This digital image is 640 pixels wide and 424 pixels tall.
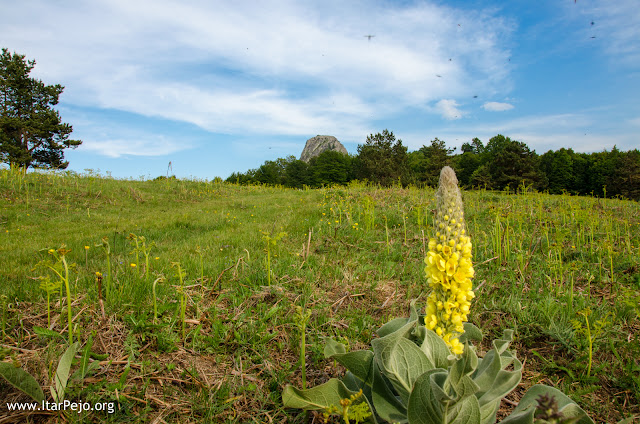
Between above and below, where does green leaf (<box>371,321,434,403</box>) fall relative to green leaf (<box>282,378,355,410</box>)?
above

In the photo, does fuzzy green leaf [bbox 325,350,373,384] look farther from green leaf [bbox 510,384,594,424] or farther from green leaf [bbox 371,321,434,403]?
green leaf [bbox 510,384,594,424]

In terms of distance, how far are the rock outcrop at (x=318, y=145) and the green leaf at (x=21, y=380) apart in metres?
136

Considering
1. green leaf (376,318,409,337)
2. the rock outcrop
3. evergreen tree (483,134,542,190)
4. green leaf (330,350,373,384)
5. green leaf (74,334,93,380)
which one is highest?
the rock outcrop

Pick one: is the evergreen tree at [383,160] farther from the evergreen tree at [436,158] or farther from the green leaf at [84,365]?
the green leaf at [84,365]

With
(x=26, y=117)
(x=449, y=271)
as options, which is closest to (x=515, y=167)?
(x=449, y=271)

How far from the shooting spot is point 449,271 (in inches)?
61.9

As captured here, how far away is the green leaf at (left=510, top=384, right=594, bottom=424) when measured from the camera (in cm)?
140

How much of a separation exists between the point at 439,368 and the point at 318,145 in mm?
150497

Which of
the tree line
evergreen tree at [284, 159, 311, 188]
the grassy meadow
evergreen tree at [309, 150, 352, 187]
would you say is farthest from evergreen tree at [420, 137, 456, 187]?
the grassy meadow

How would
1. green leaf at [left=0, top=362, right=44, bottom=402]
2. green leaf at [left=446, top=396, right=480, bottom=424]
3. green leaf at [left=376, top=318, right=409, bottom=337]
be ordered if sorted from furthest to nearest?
green leaf at [left=376, top=318, right=409, bottom=337]
green leaf at [left=0, top=362, right=44, bottom=402]
green leaf at [left=446, top=396, right=480, bottom=424]

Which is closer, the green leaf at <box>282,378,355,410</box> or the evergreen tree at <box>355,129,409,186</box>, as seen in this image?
the green leaf at <box>282,378,355,410</box>

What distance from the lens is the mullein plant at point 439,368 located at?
1.41 meters

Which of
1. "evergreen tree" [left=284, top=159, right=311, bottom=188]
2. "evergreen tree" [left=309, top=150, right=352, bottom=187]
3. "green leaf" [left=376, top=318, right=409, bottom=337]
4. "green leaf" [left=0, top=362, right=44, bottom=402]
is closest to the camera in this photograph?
"green leaf" [left=0, top=362, right=44, bottom=402]

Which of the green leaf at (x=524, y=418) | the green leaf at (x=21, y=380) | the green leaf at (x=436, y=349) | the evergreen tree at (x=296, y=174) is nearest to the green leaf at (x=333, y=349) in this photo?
the green leaf at (x=436, y=349)
